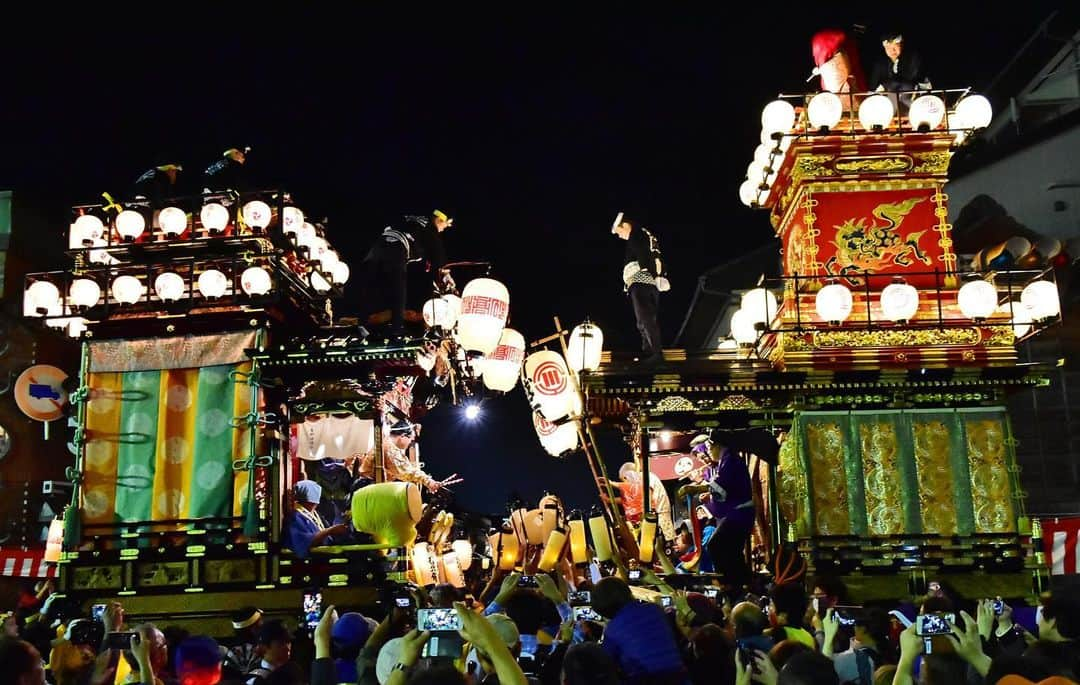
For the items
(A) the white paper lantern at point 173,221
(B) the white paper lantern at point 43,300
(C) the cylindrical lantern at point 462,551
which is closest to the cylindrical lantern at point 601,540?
(C) the cylindrical lantern at point 462,551

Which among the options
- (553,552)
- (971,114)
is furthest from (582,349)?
(971,114)

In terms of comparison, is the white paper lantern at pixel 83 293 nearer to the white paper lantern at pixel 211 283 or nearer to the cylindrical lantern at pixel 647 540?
the white paper lantern at pixel 211 283

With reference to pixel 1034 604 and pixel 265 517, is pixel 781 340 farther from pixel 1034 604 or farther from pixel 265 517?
pixel 265 517

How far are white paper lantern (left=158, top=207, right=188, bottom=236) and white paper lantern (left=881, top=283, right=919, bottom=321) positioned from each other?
12.7 m

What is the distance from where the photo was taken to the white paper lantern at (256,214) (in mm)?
20078

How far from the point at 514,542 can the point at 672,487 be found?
8977 millimetres

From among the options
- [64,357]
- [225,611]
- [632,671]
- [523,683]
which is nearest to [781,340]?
[225,611]

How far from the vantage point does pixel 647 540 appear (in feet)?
54.8

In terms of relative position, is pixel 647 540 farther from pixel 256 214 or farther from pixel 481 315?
pixel 256 214

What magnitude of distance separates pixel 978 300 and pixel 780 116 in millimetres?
4919

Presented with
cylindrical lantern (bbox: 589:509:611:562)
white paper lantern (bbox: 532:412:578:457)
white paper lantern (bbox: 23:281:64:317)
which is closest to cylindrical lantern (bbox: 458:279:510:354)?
white paper lantern (bbox: 532:412:578:457)

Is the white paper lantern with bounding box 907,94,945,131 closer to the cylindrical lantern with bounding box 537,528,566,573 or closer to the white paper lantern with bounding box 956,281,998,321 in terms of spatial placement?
the white paper lantern with bounding box 956,281,998,321

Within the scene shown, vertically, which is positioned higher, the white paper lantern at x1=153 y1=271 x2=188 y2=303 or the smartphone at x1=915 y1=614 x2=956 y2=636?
the white paper lantern at x1=153 y1=271 x2=188 y2=303

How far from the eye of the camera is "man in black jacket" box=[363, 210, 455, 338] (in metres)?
19.7
